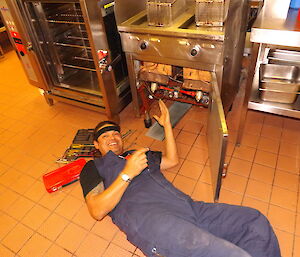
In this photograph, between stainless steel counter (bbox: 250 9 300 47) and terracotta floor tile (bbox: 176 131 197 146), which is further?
terracotta floor tile (bbox: 176 131 197 146)

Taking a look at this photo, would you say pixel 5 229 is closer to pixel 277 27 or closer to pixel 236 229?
pixel 236 229

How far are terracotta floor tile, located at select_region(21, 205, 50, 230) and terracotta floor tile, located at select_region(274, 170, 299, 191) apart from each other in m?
1.74

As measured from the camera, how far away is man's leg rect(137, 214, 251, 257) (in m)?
1.20

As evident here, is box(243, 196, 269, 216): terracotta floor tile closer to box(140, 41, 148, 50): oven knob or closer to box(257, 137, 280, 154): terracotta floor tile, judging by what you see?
box(257, 137, 280, 154): terracotta floor tile

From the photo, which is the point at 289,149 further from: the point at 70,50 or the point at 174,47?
the point at 70,50

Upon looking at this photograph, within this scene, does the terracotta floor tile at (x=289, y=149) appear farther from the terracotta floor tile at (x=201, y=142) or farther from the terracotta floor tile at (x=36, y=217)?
the terracotta floor tile at (x=36, y=217)

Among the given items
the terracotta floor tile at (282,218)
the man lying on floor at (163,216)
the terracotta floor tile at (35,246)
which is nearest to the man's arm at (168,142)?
the man lying on floor at (163,216)

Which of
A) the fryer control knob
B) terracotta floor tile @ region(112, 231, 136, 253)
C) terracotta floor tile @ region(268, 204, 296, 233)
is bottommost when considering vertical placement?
terracotta floor tile @ region(112, 231, 136, 253)

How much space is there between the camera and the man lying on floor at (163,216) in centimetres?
125

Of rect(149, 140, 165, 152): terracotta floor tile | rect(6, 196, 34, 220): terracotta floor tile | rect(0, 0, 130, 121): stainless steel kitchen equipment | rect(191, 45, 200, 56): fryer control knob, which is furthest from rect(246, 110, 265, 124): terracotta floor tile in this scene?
rect(6, 196, 34, 220): terracotta floor tile

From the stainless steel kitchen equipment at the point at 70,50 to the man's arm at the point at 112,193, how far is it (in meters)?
0.97

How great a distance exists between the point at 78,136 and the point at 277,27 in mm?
1895

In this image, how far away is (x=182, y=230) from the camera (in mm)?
1280

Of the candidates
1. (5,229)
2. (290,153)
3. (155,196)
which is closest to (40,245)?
(5,229)
